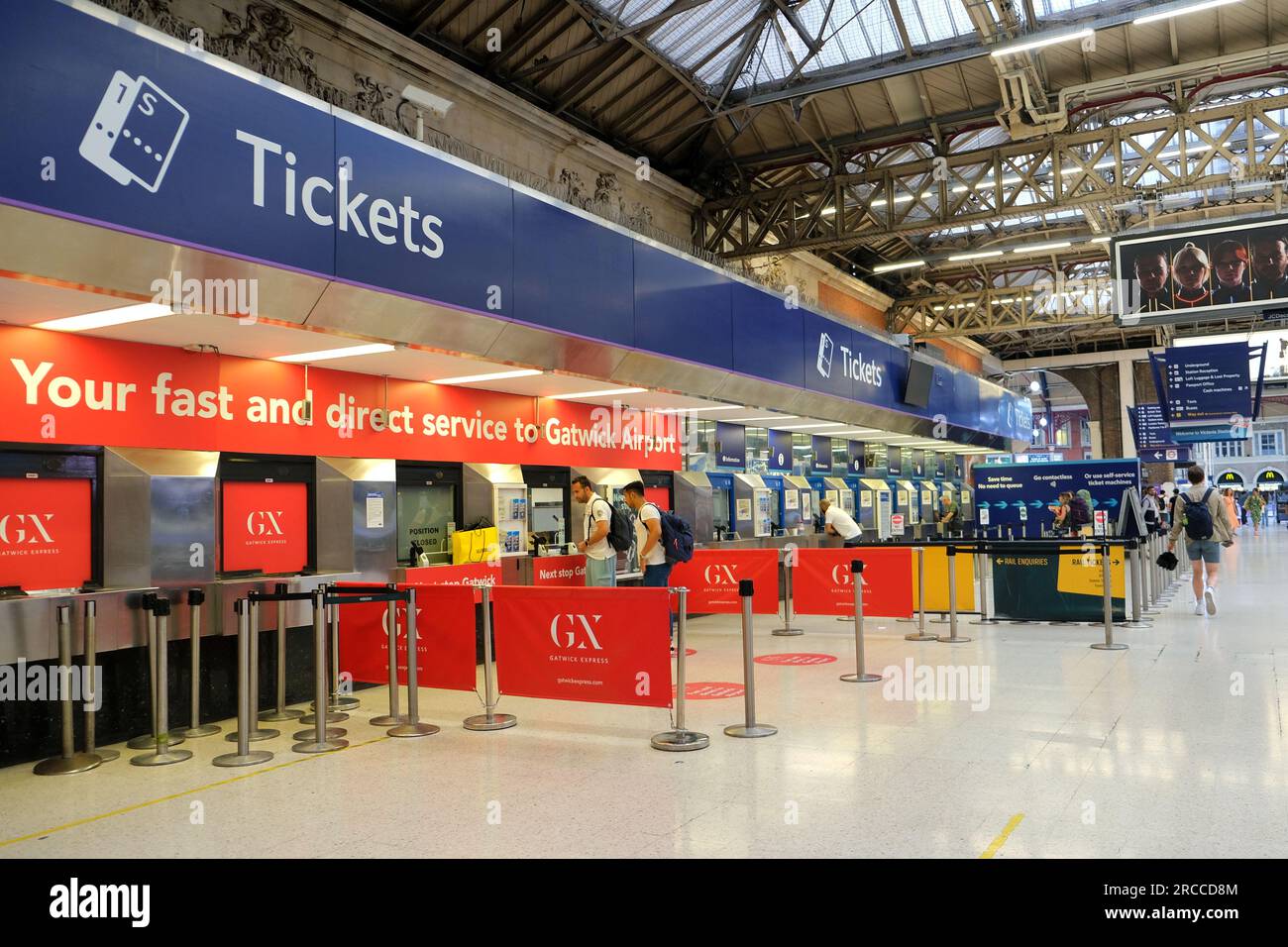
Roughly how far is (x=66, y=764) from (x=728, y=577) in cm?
585

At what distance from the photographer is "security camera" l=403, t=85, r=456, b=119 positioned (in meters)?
8.93

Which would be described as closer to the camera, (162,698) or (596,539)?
(162,698)

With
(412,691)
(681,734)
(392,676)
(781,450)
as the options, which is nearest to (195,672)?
(392,676)

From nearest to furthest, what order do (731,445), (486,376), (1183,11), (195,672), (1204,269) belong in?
1. (195,672)
2. (1183,11)
3. (486,376)
4. (1204,269)
5. (731,445)

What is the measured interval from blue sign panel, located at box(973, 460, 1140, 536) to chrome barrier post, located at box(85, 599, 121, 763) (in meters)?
18.4

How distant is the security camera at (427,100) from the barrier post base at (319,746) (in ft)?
20.4

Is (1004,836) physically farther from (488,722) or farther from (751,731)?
(488,722)

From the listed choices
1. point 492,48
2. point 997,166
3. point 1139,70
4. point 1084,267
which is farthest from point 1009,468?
point 492,48

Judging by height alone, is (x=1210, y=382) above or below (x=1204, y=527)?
above

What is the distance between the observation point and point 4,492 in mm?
5371

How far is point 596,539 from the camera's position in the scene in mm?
8461
